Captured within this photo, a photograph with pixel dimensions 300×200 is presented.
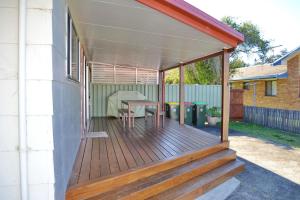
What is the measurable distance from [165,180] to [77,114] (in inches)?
72.5

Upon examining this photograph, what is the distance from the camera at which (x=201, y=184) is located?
137 inches

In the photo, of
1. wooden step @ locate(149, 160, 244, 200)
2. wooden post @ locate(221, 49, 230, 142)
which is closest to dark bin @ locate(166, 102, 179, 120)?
wooden post @ locate(221, 49, 230, 142)

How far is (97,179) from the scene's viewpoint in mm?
2688

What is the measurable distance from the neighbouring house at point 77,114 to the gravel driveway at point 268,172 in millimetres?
380

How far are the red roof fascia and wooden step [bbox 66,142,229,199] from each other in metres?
2.09

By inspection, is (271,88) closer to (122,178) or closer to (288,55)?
(288,55)

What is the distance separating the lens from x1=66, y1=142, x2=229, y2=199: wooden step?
8.09ft

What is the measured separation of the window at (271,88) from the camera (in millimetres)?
11633

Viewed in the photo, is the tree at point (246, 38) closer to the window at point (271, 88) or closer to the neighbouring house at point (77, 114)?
the window at point (271, 88)

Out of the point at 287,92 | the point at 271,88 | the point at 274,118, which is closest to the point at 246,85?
the point at 271,88

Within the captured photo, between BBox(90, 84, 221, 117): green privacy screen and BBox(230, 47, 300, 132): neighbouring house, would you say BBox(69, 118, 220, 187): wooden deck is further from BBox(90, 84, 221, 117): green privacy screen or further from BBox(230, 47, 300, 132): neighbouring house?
BBox(230, 47, 300, 132): neighbouring house

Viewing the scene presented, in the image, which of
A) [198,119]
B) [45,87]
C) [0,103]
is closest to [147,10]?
[45,87]

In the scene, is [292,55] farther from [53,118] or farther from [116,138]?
[53,118]

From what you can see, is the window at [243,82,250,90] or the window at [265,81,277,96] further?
the window at [243,82,250,90]
